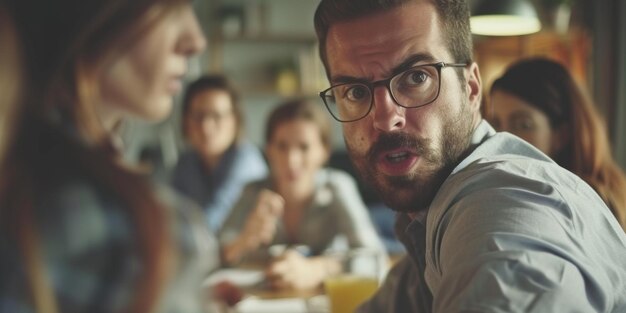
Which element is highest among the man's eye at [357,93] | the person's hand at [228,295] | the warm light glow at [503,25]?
the warm light glow at [503,25]

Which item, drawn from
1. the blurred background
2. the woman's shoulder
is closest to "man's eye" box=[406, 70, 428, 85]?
the woman's shoulder

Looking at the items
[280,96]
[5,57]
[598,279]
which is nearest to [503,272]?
[598,279]

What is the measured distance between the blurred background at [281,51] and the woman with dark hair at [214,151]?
1.64 meters

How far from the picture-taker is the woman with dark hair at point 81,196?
0.53 metres

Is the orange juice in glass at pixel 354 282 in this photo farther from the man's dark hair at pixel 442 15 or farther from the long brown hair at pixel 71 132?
the long brown hair at pixel 71 132

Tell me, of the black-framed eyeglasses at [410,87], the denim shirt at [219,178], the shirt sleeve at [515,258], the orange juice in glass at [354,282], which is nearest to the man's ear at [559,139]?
the orange juice in glass at [354,282]

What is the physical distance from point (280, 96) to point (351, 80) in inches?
169

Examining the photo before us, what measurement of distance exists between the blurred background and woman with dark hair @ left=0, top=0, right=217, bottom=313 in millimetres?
3979

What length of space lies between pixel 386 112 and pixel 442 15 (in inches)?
6.8

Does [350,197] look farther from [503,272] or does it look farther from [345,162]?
[345,162]

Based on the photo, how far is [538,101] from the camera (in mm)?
1431

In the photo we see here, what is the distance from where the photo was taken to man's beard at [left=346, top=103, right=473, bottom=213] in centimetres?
92

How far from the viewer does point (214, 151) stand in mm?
2863

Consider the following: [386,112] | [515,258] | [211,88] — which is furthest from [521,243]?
[211,88]
